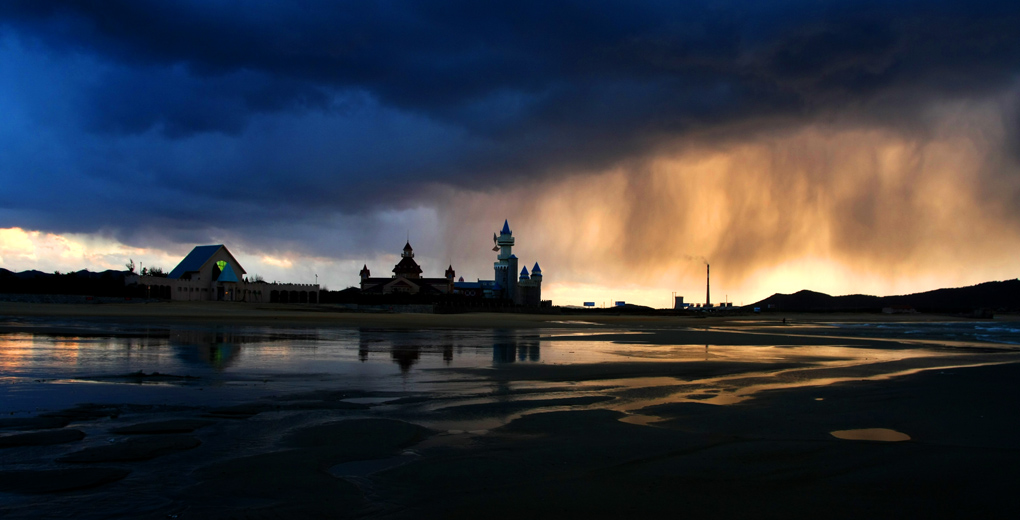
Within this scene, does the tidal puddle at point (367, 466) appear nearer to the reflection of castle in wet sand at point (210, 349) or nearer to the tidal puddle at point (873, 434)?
the tidal puddle at point (873, 434)

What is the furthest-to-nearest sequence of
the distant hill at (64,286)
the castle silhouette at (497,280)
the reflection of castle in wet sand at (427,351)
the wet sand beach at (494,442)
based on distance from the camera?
1. the castle silhouette at (497,280)
2. the distant hill at (64,286)
3. the reflection of castle in wet sand at (427,351)
4. the wet sand beach at (494,442)

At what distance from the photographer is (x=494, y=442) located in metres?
8.20

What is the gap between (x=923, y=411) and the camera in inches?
425

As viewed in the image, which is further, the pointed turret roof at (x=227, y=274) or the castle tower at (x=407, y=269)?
the castle tower at (x=407, y=269)

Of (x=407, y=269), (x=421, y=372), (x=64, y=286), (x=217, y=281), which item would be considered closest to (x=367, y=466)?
(x=421, y=372)

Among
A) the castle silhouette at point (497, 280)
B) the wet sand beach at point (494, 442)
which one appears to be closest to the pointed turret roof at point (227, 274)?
the castle silhouette at point (497, 280)

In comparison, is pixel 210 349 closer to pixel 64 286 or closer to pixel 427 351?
pixel 427 351

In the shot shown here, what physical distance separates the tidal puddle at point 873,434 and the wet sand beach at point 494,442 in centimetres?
5

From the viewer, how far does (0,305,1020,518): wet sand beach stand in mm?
5656

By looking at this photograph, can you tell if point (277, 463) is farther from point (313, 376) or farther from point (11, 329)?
point (11, 329)

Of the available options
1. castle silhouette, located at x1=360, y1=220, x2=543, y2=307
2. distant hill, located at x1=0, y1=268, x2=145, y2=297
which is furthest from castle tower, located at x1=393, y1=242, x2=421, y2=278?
distant hill, located at x1=0, y1=268, x2=145, y2=297

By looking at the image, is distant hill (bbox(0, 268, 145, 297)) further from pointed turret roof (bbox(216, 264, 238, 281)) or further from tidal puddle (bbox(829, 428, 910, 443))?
tidal puddle (bbox(829, 428, 910, 443))

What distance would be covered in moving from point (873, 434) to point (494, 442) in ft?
18.4

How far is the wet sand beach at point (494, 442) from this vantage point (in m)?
5.66
